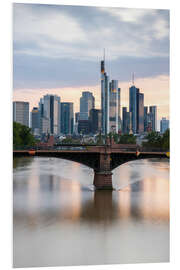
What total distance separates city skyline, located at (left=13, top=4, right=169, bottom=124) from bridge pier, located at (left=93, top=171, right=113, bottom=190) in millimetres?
4576

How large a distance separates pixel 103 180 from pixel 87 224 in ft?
14.2

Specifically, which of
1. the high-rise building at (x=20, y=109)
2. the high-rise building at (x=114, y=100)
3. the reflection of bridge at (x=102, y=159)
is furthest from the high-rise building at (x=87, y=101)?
the high-rise building at (x=20, y=109)

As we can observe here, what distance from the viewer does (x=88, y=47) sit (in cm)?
731

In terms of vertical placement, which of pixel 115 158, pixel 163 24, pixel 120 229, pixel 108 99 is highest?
pixel 163 24

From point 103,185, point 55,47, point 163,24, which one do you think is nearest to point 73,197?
point 103,185

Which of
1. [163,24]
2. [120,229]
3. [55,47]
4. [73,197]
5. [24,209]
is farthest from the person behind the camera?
[73,197]

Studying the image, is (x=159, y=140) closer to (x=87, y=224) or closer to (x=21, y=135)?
(x=21, y=135)

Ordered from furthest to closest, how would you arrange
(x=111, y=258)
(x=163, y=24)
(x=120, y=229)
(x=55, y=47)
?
(x=120, y=229) < (x=55, y=47) < (x=163, y=24) < (x=111, y=258)

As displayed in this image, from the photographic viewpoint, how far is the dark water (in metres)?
5.44

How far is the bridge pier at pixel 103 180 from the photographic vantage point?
11.9 m

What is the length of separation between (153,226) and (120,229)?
0.74 m

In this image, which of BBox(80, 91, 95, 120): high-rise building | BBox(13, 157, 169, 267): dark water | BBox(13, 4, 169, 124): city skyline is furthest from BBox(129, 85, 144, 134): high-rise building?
BBox(13, 157, 169, 267): dark water
